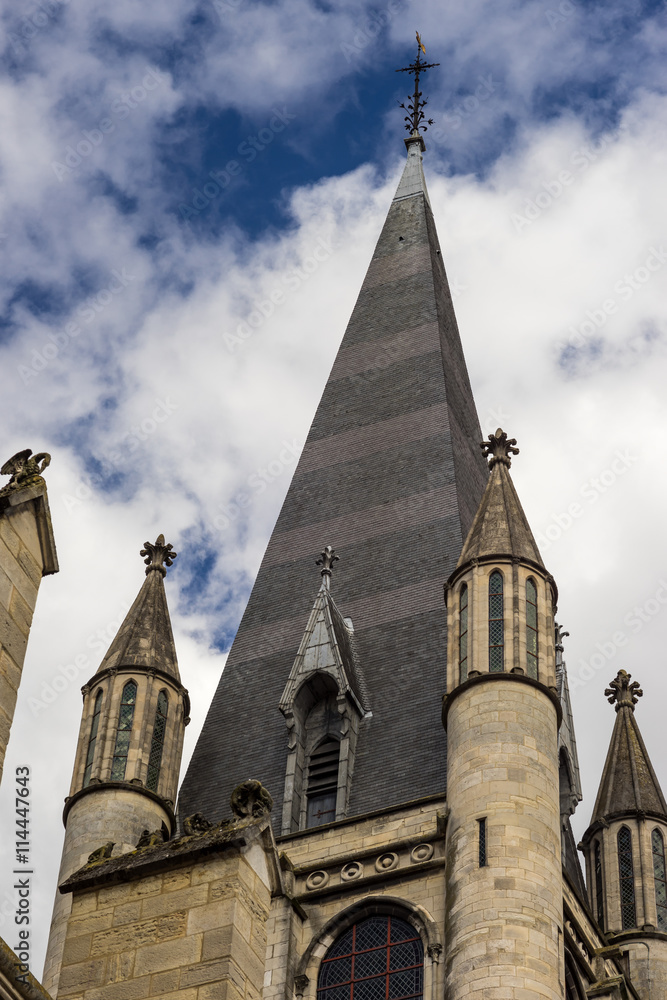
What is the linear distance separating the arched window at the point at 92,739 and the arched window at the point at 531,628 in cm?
627

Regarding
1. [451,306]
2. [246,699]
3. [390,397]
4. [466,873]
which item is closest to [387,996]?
[466,873]

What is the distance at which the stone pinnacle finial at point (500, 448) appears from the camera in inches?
1113

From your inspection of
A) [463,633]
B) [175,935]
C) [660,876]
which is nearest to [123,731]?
[463,633]

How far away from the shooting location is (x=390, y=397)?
119 ft

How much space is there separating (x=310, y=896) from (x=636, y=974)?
564 cm

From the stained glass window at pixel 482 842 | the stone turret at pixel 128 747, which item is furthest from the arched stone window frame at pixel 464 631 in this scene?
the stone turret at pixel 128 747

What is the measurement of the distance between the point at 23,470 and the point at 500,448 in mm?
18465

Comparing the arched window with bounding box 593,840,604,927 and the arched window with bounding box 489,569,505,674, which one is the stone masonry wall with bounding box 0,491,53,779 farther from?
the arched window with bounding box 593,840,604,927

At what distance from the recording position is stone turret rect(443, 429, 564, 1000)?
70.3 feet

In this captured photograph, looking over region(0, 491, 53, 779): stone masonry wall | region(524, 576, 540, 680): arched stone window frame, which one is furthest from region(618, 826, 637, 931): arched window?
region(0, 491, 53, 779): stone masonry wall

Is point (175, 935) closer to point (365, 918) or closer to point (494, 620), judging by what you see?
point (365, 918)

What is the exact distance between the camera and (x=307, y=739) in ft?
92.8

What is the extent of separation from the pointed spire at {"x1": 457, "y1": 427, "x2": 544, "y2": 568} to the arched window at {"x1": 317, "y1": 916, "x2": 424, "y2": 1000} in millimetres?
5225

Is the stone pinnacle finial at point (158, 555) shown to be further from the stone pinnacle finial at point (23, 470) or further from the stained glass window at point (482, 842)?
the stone pinnacle finial at point (23, 470)
